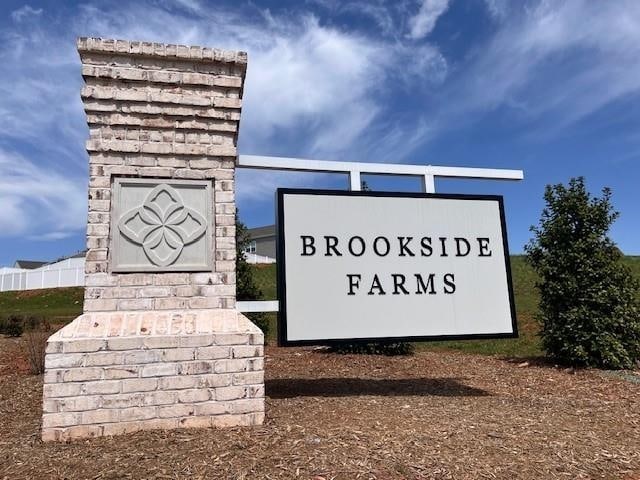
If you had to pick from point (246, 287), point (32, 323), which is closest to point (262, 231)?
point (32, 323)

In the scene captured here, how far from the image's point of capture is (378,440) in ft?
12.2

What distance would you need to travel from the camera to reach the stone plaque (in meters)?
4.58

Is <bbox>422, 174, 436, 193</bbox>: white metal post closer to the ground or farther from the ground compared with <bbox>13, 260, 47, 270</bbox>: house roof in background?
closer to the ground

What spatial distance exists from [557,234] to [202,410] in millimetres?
7050

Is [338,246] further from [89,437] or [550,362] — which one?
[550,362]

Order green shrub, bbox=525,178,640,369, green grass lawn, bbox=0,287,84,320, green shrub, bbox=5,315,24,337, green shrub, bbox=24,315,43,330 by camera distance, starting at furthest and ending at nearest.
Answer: green grass lawn, bbox=0,287,84,320, green shrub, bbox=24,315,43,330, green shrub, bbox=5,315,24,337, green shrub, bbox=525,178,640,369

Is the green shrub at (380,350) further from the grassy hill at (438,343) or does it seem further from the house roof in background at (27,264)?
the house roof in background at (27,264)

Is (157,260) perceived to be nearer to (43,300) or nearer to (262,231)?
(43,300)

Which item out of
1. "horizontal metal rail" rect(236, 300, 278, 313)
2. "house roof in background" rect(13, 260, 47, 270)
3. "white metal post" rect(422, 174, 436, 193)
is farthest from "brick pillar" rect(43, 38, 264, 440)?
"house roof in background" rect(13, 260, 47, 270)

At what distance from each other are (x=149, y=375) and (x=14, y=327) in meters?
12.1

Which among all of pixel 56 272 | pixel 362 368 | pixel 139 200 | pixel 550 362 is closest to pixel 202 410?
pixel 139 200

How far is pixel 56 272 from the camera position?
38.8 m

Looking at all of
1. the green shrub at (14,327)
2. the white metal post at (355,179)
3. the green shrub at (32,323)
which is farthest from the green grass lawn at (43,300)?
the white metal post at (355,179)

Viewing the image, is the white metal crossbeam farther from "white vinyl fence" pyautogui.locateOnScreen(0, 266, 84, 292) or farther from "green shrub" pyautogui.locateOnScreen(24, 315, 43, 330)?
"white vinyl fence" pyautogui.locateOnScreen(0, 266, 84, 292)
